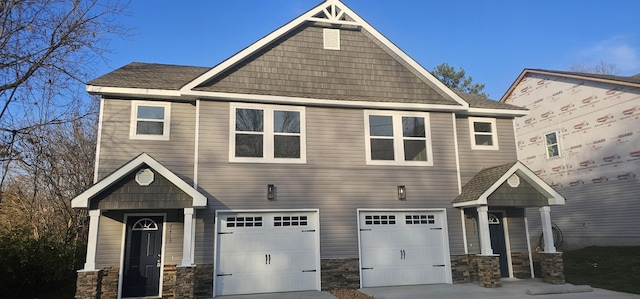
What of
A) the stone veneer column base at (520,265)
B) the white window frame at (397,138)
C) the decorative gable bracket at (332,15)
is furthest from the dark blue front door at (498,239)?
the decorative gable bracket at (332,15)

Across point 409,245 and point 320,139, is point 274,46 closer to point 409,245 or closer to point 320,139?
point 320,139

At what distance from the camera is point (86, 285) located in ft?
30.1

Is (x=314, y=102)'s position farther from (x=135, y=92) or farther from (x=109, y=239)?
Result: (x=109, y=239)

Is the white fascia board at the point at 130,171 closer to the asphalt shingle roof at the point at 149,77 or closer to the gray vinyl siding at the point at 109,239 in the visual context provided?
the gray vinyl siding at the point at 109,239

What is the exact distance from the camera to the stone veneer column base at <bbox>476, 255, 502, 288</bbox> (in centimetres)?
1096

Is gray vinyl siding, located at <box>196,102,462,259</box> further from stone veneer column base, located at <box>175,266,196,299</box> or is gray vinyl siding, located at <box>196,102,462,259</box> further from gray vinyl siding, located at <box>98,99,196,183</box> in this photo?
stone veneer column base, located at <box>175,266,196,299</box>

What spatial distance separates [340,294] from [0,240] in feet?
28.0

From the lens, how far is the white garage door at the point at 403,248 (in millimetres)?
11594

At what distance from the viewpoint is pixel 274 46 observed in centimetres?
1215

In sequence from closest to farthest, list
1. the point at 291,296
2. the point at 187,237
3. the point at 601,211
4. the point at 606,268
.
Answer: the point at 187,237, the point at 291,296, the point at 606,268, the point at 601,211

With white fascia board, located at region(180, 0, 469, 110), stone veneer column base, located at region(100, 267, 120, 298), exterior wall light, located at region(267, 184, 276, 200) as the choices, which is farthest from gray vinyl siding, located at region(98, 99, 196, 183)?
white fascia board, located at region(180, 0, 469, 110)

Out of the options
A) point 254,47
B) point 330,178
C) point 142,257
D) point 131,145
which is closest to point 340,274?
point 330,178

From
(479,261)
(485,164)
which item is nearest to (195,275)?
(479,261)

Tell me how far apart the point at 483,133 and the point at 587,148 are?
25.7ft
